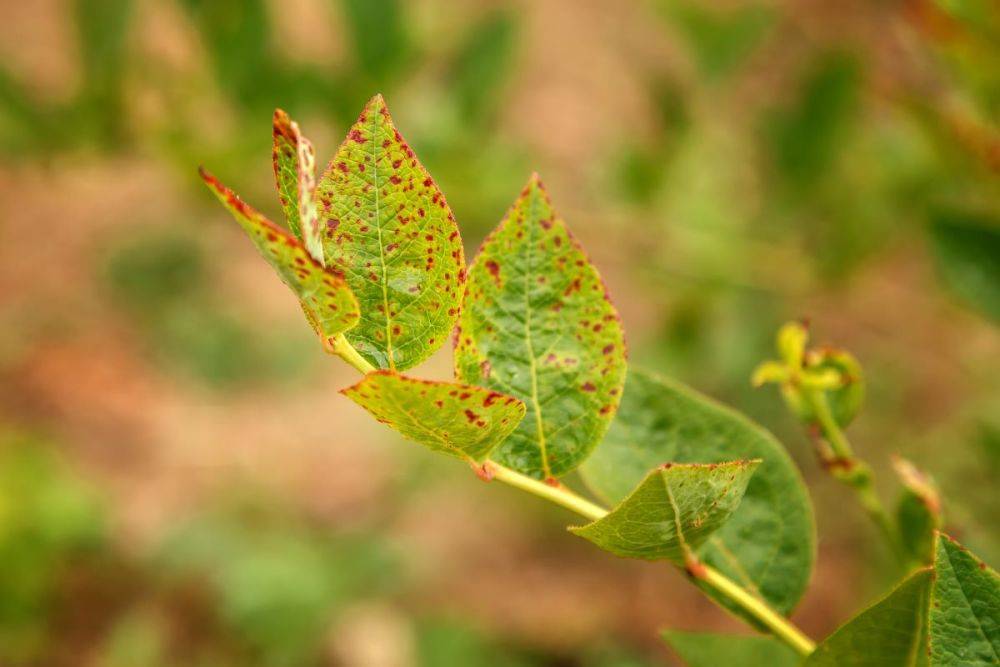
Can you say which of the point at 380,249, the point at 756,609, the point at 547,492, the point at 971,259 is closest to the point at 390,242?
the point at 380,249

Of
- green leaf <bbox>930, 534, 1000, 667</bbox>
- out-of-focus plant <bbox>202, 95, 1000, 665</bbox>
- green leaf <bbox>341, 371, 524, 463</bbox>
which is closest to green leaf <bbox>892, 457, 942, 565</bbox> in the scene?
out-of-focus plant <bbox>202, 95, 1000, 665</bbox>

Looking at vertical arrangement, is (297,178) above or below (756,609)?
above

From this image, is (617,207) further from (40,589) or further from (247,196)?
(40,589)

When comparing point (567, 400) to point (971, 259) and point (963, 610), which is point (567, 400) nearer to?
point (963, 610)

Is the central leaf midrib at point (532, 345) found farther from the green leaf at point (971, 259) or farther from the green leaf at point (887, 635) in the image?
the green leaf at point (971, 259)

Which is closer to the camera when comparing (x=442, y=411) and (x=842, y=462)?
(x=442, y=411)

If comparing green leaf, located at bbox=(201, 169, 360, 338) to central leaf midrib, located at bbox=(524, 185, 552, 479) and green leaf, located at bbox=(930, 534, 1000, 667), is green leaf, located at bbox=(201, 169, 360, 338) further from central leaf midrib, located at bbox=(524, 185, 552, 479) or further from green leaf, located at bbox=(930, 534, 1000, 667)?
green leaf, located at bbox=(930, 534, 1000, 667)

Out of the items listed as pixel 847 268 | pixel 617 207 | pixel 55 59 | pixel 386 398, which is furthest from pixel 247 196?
pixel 55 59
